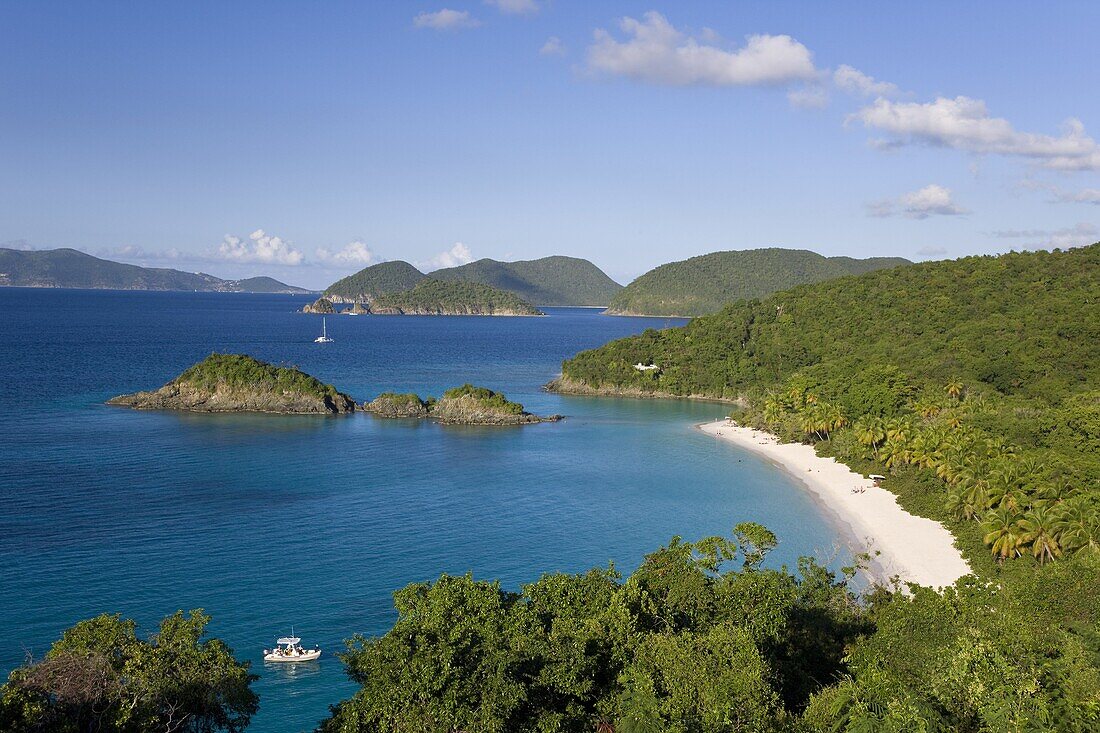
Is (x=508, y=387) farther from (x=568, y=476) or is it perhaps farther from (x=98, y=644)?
(x=98, y=644)

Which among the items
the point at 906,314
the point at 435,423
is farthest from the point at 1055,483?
the point at 906,314

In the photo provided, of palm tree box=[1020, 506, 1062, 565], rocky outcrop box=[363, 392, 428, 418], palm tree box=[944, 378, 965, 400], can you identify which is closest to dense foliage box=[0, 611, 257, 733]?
palm tree box=[1020, 506, 1062, 565]

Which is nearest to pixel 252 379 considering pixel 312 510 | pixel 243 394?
pixel 243 394

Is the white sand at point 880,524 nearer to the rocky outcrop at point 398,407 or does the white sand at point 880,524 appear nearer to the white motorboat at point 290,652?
the white motorboat at point 290,652

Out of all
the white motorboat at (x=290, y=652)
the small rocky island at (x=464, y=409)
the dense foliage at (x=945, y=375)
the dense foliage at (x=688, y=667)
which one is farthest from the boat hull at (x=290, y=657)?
the small rocky island at (x=464, y=409)

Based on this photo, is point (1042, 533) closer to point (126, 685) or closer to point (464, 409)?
point (126, 685)

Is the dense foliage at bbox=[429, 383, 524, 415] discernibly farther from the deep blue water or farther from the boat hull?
the boat hull
